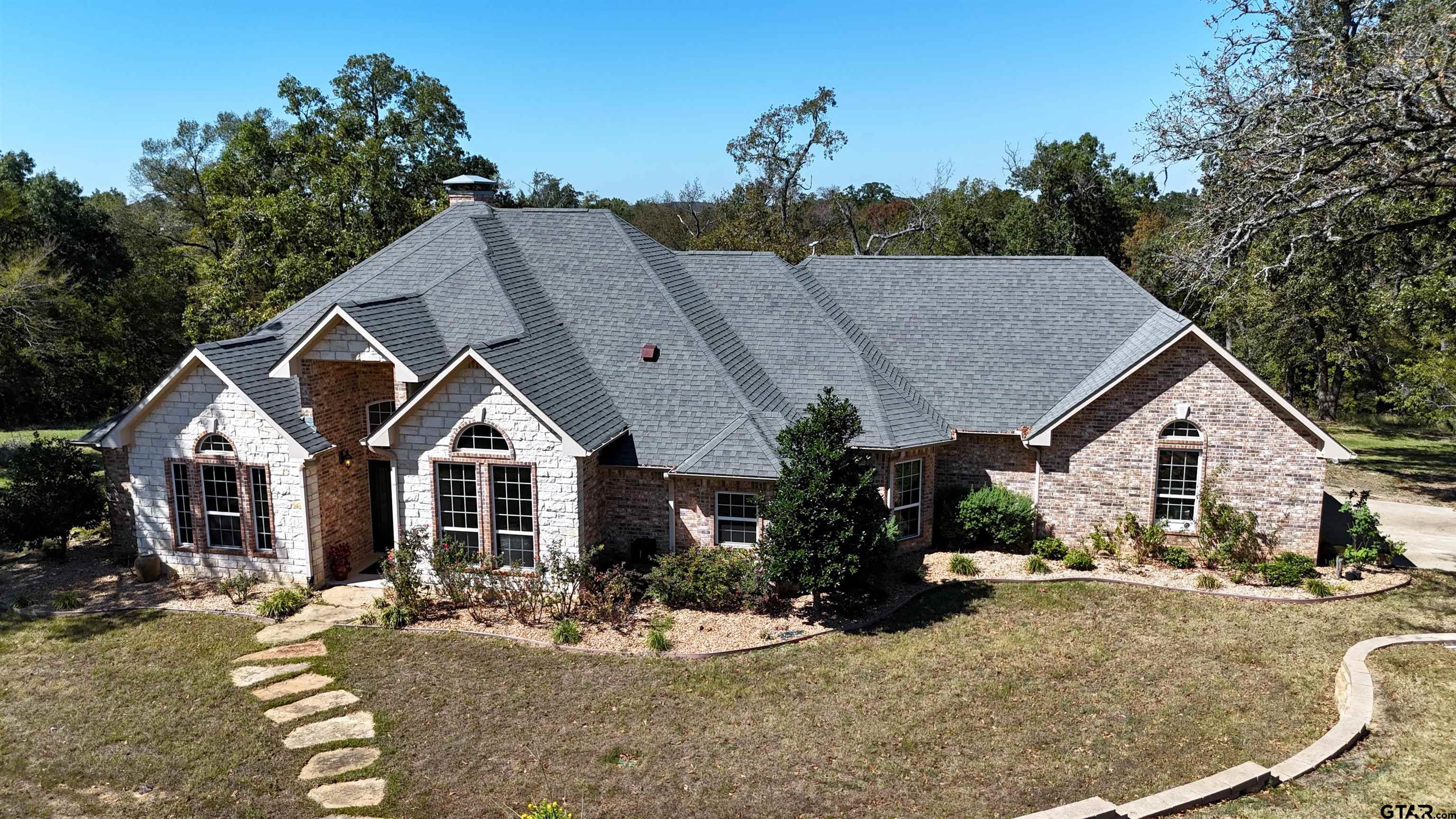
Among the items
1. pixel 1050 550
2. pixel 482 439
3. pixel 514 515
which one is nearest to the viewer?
pixel 482 439

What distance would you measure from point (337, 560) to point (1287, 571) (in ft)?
65.6

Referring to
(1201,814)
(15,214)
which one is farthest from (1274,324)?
(15,214)

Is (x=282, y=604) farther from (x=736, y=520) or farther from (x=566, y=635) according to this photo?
(x=736, y=520)

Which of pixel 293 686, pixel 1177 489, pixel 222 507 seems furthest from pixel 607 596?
pixel 1177 489

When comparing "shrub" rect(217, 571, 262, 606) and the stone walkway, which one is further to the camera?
"shrub" rect(217, 571, 262, 606)

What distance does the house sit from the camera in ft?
61.7

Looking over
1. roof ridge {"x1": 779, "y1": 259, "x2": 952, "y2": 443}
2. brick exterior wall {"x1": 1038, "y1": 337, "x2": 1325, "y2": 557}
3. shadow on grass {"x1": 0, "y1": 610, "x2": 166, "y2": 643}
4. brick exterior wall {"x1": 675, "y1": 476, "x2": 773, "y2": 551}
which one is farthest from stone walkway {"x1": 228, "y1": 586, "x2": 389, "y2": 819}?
brick exterior wall {"x1": 1038, "y1": 337, "x2": 1325, "y2": 557}

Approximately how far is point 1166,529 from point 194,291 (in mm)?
34017

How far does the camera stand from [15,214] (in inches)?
1490

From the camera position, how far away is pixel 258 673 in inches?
618

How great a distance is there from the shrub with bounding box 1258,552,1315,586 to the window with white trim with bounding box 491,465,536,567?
15252 millimetres

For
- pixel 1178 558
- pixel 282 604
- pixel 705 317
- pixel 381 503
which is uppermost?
pixel 705 317

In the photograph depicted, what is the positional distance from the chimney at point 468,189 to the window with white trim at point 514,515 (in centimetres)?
1079

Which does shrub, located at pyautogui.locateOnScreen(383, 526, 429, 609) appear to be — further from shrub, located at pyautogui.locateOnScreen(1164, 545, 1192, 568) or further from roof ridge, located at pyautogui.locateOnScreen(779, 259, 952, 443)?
shrub, located at pyautogui.locateOnScreen(1164, 545, 1192, 568)
